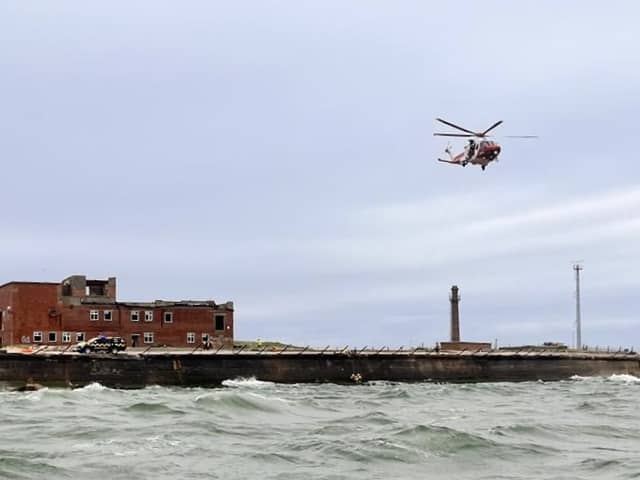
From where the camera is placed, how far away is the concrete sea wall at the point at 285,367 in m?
65.0

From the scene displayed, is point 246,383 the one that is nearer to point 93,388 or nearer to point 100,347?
point 100,347

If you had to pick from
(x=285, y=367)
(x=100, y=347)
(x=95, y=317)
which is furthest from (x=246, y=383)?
(x=95, y=317)

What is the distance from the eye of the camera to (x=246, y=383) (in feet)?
227

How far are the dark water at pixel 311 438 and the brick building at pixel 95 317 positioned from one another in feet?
127

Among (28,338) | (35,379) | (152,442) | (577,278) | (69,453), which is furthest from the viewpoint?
(577,278)

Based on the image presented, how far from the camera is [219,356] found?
2766 inches

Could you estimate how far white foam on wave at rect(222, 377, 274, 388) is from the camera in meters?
67.4

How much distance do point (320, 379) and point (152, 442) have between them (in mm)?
43282

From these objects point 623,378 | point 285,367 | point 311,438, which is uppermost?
point 285,367

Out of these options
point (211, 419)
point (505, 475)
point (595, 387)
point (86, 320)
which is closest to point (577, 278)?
point (595, 387)

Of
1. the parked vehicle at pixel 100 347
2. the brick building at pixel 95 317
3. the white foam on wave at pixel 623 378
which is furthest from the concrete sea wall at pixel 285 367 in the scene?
the brick building at pixel 95 317

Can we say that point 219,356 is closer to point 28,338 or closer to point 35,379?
point 35,379

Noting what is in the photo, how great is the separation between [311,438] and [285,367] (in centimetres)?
4100

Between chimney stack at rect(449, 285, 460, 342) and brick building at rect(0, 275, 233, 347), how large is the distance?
31.5 metres
